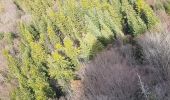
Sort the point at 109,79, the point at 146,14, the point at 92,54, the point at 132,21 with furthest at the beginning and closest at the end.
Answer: the point at 132,21 < the point at 146,14 < the point at 92,54 < the point at 109,79

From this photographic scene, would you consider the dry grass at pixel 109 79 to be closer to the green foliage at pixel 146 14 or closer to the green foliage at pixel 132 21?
the green foliage at pixel 132 21

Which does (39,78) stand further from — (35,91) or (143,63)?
(143,63)

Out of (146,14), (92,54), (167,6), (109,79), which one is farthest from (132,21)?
(109,79)

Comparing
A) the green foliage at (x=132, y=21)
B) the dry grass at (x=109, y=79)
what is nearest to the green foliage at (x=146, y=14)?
the green foliage at (x=132, y=21)

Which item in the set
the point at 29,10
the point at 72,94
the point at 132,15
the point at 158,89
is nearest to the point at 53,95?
the point at 72,94

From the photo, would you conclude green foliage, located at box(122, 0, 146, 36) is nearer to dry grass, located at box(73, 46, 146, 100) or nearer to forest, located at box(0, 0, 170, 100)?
forest, located at box(0, 0, 170, 100)

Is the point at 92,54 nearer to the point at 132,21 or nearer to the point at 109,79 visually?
the point at 132,21

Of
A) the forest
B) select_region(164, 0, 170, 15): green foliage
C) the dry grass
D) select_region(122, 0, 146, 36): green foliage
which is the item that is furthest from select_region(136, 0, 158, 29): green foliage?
the dry grass

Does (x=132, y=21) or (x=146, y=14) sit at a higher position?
(x=146, y=14)
